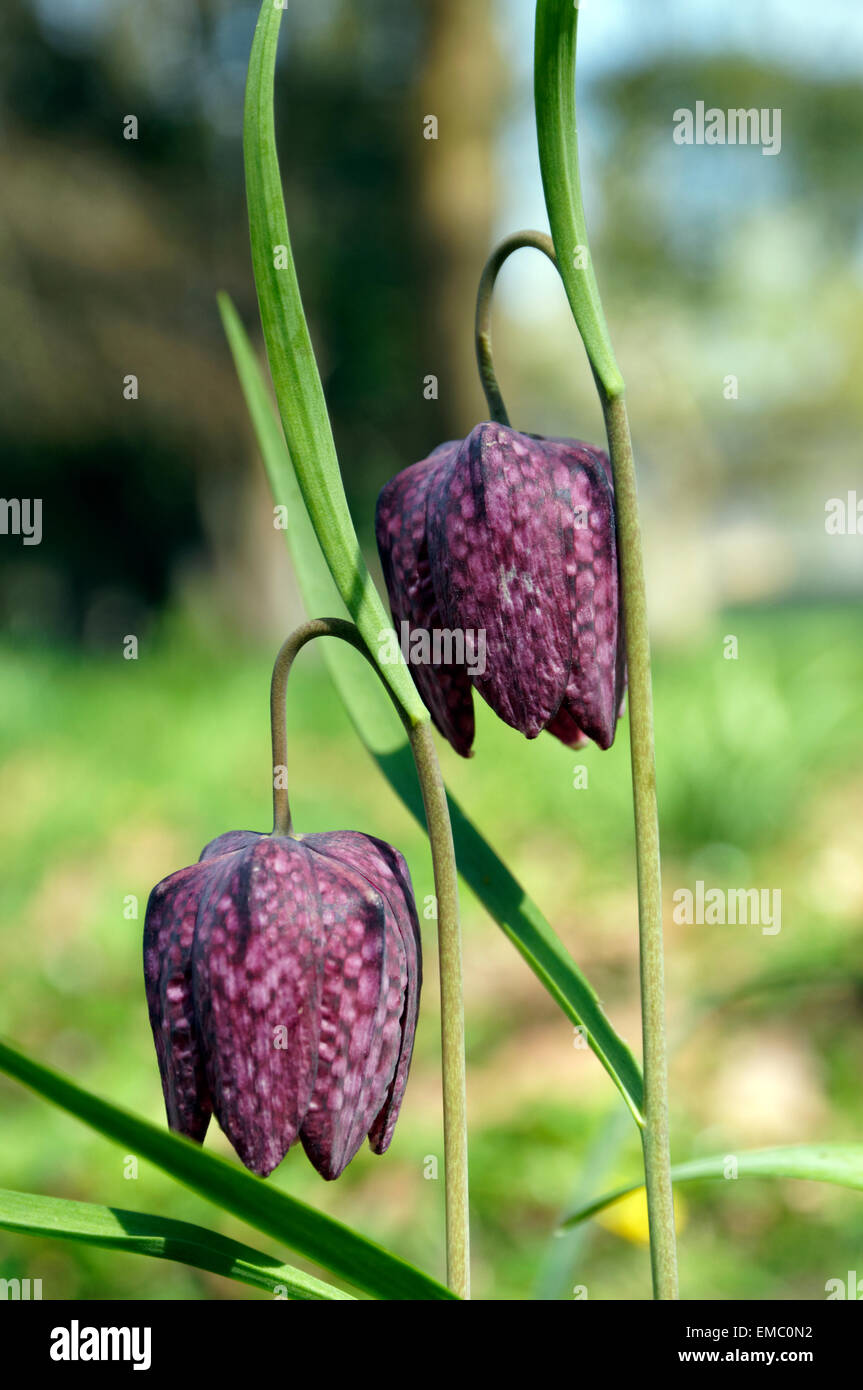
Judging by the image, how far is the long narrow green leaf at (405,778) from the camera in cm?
55

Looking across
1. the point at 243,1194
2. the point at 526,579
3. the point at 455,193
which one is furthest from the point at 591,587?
the point at 455,193

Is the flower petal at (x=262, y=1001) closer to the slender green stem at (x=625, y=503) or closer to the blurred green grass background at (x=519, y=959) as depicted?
the slender green stem at (x=625, y=503)

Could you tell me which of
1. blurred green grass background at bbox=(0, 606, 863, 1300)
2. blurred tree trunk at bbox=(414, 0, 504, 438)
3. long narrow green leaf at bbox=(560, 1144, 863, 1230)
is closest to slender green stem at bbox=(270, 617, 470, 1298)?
long narrow green leaf at bbox=(560, 1144, 863, 1230)

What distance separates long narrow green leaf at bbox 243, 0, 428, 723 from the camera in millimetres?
469

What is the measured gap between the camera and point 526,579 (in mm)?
491

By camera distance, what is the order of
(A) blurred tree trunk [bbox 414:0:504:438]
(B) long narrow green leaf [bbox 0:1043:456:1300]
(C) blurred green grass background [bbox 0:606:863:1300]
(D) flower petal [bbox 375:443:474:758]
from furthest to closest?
(A) blurred tree trunk [bbox 414:0:504:438]
(C) blurred green grass background [bbox 0:606:863:1300]
(D) flower petal [bbox 375:443:474:758]
(B) long narrow green leaf [bbox 0:1043:456:1300]

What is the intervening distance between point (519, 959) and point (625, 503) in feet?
5.10

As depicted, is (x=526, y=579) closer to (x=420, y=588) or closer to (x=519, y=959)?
(x=420, y=588)

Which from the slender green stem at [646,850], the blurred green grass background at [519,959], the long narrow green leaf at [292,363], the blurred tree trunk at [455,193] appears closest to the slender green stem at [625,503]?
the slender green stem at [646,850]

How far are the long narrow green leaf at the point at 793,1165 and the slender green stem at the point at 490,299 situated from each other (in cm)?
37

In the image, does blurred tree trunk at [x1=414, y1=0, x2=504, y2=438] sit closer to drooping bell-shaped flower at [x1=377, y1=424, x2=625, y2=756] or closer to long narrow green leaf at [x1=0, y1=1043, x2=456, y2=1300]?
drooping bell-shaped flower at [x1=377, y1=424, x2=625, y2=756]

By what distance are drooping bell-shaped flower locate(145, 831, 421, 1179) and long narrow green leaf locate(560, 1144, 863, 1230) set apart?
18 cm

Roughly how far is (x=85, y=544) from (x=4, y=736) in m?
1.98

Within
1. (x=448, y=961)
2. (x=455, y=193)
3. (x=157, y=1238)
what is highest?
(x=455, y=193)
